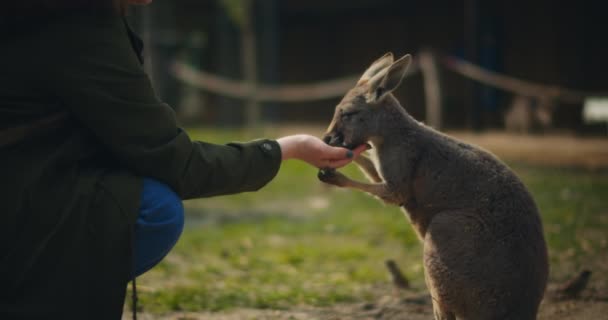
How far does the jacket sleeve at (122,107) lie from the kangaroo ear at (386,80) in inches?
39.8

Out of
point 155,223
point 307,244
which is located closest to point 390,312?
point 155,223

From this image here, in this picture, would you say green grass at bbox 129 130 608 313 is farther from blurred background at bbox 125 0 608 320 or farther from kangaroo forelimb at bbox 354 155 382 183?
kangaroo forelimb at bbox 354 155 382 183

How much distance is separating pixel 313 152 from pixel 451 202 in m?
0.66

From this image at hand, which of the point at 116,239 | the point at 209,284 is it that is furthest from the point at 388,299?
the point at 116,239

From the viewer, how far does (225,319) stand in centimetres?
376

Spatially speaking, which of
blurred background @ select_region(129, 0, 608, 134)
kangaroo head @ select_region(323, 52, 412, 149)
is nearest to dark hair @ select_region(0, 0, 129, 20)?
kangaroo head @ select_region(323, 52, 412, 149)

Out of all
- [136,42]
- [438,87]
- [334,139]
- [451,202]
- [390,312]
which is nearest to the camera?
[136,42]

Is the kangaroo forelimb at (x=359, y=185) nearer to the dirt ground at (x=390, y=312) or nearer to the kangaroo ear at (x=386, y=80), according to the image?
the kangaroo ear at (x=386, y=80)

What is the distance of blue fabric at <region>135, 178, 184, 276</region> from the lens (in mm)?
2477

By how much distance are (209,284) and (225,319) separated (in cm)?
92

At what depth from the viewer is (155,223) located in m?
2.51

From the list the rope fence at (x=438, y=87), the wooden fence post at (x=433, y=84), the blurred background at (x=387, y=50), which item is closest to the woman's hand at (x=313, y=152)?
the rope fence at (x=438, y=87)

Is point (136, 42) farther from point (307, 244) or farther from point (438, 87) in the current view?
point (438, 87)

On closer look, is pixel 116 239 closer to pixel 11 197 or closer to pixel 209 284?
pixel 11 197
